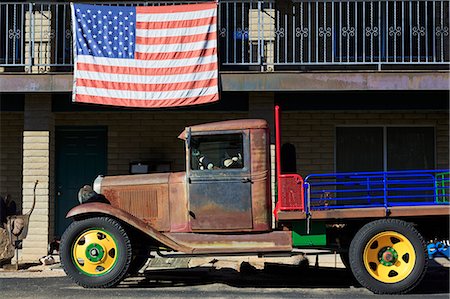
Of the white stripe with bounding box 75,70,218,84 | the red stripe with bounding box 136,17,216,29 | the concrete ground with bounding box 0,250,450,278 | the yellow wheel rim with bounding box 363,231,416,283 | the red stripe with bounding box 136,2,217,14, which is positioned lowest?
the concrete ground with bounding box 0,250,450,278

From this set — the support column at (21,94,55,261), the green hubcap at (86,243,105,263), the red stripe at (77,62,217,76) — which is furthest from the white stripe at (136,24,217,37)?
the green hubcap at (86,243,105,263)

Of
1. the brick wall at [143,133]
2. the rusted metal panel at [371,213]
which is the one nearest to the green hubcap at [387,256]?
the rusted metal panel at [371,213]

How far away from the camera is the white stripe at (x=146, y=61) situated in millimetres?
10914

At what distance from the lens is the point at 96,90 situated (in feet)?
35.6

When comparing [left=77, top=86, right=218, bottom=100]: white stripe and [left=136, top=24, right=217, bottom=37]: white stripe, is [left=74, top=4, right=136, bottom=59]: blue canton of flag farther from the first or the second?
[left=77, top=86, right=218, bottom=100]: white stripe

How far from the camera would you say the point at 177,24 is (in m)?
11.1

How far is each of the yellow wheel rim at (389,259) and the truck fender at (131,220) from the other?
2.37m

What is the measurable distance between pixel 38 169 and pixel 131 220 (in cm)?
365

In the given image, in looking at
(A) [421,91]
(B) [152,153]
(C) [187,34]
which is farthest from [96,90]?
(A) [421,91]

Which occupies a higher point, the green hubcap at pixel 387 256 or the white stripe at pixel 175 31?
the white stripe at pixel 175 31

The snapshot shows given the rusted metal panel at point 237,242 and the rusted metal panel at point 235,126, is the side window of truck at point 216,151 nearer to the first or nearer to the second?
the rusted metal panel at point 235,126

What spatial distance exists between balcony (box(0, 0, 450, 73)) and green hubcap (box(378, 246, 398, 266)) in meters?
3.71

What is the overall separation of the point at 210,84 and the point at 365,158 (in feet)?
13.1

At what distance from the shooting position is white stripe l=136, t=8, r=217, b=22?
10992 mm
